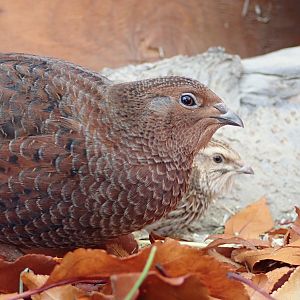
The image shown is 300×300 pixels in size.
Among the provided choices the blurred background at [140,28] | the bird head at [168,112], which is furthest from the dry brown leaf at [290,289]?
the blurred background at [140,28]

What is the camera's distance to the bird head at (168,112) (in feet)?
8.20

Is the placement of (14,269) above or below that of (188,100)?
below

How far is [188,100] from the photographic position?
2.55m

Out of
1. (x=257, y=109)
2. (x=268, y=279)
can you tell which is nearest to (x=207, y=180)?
(x=257, y=109)

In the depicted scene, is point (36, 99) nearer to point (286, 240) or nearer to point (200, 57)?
point (286, 240)

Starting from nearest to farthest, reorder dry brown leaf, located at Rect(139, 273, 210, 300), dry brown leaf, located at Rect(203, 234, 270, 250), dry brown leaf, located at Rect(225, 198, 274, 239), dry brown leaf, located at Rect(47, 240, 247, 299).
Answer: dry brown leaf, located at Rect(139, 273, 210, 300) < dry brown leaf, located at Rect(47, 240, 247, 299) < dry brown leaf, located at Rect(203, 234, 270, 250) < dry brown leaf, located at Rect(225, 198, 274, 239)

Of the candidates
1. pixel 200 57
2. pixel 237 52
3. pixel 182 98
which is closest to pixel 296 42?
pixel 237 52

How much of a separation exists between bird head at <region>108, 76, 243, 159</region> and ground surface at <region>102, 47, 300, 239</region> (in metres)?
1.00

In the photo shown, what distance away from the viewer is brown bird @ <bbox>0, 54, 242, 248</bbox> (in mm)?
2373

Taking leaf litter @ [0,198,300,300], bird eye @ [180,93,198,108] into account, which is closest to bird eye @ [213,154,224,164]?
bird eye @ [180,93,198,108]

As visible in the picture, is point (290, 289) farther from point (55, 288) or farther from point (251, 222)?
point (251, 222)

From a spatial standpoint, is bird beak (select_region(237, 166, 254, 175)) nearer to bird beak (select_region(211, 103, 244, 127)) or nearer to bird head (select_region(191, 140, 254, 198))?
bird head (select_region(191, 140, 254, 198))

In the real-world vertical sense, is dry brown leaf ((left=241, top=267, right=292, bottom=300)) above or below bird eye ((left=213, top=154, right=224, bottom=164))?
below

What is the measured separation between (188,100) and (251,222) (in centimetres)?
74
